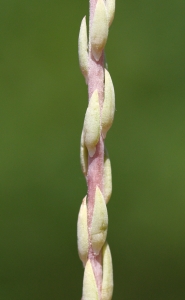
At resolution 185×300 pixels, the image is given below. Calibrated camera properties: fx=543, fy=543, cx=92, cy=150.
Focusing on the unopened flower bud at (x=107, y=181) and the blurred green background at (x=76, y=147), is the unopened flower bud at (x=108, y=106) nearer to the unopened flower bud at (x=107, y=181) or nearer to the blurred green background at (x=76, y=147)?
the unopened flower bud at (x=107, y=181)

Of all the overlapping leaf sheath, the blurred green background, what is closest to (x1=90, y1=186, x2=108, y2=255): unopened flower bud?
the overlapping leaf sheath

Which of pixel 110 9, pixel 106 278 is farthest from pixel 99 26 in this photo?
pixel 106 278

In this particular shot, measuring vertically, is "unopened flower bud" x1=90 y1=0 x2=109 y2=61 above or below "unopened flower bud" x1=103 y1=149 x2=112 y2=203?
above

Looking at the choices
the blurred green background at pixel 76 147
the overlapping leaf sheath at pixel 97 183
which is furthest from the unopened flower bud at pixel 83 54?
the blurred green background at pixel 76 147

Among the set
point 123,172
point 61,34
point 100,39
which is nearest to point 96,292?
point 100,39

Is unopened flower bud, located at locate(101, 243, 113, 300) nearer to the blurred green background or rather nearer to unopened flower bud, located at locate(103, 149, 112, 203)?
unopened flower bud, located at locate(103, 149, 112, 203)

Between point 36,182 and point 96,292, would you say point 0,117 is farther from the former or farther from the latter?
point 96,292
